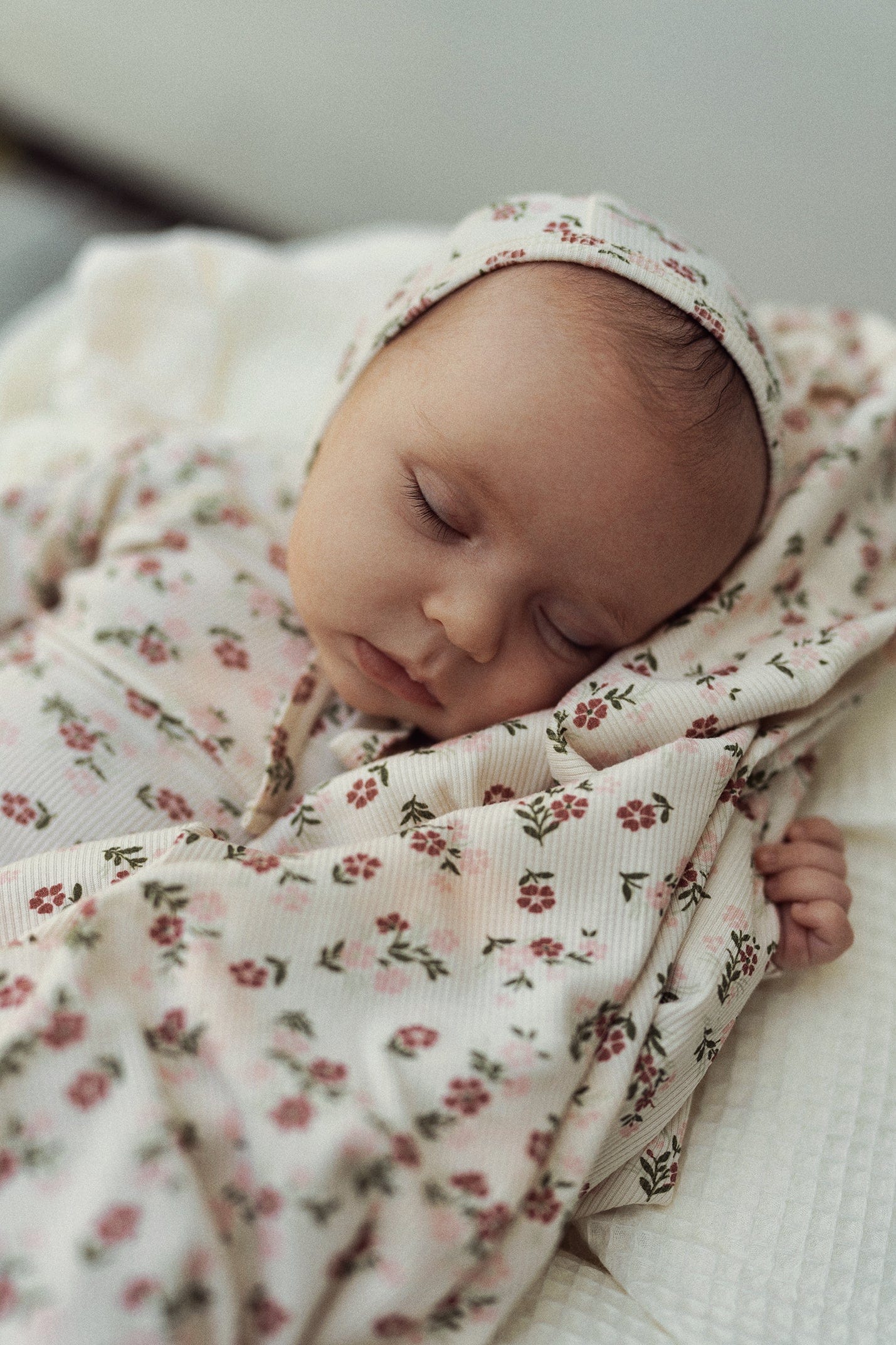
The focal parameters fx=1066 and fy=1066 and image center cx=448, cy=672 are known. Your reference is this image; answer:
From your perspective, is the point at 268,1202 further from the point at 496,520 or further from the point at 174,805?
the point at 496,520

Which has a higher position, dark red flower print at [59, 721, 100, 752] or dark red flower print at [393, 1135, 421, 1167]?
dark red flower print at [59, 721, 100, 752]

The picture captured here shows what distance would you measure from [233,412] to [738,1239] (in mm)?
1295

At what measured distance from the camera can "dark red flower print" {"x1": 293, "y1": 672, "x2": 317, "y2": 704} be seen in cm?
108

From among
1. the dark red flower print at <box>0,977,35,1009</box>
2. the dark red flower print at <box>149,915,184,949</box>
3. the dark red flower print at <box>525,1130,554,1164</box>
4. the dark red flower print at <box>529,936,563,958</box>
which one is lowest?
the dark red flower print at <box>525,1130,554,1164</box>

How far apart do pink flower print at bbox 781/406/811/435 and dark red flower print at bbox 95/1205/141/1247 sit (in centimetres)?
99

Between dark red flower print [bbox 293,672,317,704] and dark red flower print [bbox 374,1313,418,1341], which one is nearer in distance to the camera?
dark red flower print [bbox 374,1313,418,1341]

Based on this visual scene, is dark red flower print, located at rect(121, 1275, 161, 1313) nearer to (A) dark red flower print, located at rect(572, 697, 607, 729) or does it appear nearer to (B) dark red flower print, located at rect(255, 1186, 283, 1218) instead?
(B) dark red flower print, located at rect(255, 1186, 283, 1218)

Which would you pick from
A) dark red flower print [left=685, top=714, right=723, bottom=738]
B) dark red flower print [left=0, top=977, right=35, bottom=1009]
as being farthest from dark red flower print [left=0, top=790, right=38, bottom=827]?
dark red flower print [left=685, top=714, right=723, bottom=738]

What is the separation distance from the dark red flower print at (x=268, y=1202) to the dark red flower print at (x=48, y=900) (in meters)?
0.31

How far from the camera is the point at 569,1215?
77 centimetres

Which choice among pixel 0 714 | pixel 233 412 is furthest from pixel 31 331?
pixel 0 714

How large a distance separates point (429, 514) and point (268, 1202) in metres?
0.56

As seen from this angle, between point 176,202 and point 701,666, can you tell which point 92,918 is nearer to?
point 701,666

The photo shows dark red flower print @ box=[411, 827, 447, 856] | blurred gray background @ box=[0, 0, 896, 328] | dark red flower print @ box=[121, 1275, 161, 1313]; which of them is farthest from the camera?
blurred gray background @ box=[0, 0, 896, 328]
